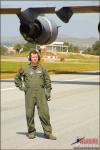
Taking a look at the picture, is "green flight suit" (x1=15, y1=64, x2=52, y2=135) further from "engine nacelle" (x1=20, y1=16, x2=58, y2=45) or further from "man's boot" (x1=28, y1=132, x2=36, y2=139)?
"engine nacelle" (x1=20, y1=16, x2=58, y2=45)

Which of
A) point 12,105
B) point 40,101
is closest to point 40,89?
point 40,101

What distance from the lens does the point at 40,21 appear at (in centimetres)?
2880

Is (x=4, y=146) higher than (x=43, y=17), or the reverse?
(x=43, y=17)

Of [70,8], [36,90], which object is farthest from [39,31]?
[36,90]

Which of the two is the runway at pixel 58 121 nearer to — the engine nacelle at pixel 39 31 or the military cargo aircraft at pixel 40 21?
the military cargo aircraft at pixel 40 21

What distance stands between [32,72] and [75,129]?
172 centimetres

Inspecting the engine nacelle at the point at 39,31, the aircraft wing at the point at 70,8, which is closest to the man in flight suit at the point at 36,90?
the aircraft wing at the point at 70,8

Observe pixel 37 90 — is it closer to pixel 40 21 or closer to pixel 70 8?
pixel 70 8

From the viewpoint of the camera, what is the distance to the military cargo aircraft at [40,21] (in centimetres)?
2733

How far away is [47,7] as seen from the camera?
27062mm

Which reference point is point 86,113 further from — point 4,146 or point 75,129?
point 4,146

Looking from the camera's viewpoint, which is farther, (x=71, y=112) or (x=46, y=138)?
(x=71, y=112)

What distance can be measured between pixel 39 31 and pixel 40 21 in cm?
53

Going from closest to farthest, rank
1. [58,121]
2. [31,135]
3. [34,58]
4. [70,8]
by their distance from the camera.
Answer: [34,58] < [31,135] < [58,121] < [70,8]
